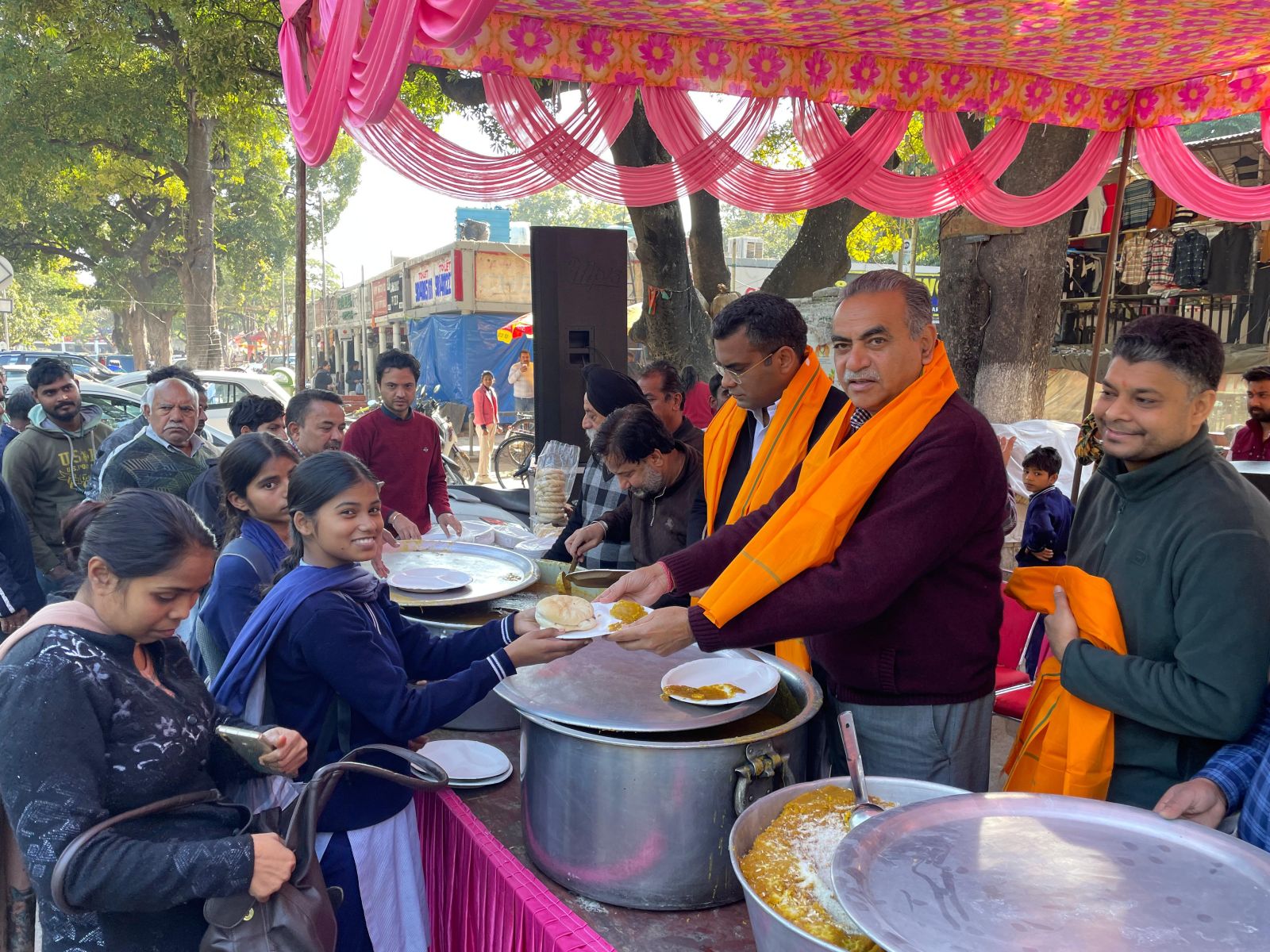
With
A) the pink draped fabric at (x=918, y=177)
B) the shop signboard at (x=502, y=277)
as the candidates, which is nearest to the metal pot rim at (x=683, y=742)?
the pink draped fabric at (x=918, y=177)

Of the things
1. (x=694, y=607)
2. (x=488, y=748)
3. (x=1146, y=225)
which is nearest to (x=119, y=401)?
(x=488, y=748)

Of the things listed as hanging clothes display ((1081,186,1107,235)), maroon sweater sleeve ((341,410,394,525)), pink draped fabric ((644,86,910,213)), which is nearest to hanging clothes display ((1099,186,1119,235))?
hanging clothes display ((1081,186,1107,235))

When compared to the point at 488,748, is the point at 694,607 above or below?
above

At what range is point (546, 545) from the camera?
145 inches

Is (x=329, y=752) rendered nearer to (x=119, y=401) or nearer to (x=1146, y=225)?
(x=119, y=401)

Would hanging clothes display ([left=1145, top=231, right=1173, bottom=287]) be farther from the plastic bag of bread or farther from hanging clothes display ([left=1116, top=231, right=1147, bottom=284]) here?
the plastic bag of bread

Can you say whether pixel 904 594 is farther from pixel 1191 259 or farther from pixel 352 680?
pixel 1191 259

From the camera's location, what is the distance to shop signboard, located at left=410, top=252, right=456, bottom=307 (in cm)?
1906

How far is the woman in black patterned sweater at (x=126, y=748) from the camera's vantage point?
120 centimetres

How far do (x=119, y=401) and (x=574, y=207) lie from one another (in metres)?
74.5

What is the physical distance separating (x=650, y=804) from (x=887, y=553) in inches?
23.5

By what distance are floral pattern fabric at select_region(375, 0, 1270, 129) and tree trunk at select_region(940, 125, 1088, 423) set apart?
1.57m

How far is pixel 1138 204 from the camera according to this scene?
9.80 meters

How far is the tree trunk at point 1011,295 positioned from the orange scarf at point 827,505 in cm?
618
